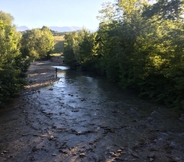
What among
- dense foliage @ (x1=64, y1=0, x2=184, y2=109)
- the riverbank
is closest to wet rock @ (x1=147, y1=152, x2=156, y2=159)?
dense foliage @ (x1=64, y1=0, x2=184, y2=109)

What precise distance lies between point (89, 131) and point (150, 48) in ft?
45.9

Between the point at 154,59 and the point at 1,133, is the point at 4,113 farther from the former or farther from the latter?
the point at 154,59

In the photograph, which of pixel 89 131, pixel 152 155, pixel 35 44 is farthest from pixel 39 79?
pixel 35 44

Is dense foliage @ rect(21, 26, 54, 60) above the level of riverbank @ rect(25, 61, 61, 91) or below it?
above

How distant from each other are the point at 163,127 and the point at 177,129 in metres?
1.01

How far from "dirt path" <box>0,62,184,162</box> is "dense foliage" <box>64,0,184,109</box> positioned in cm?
259

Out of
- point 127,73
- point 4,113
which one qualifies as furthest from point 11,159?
point 127,73

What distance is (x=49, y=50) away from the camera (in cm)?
9138

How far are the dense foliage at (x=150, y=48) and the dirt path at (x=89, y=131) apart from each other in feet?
8.50

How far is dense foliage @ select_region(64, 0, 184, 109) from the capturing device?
19641mm

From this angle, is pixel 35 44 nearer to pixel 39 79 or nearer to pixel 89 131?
pixel 39 79

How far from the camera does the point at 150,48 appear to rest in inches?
969

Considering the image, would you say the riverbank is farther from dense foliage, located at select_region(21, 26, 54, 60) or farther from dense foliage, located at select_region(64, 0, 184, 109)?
dense foliage, located at select_region(21, 26, 54, 60)

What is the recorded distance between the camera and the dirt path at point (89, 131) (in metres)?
11.8
